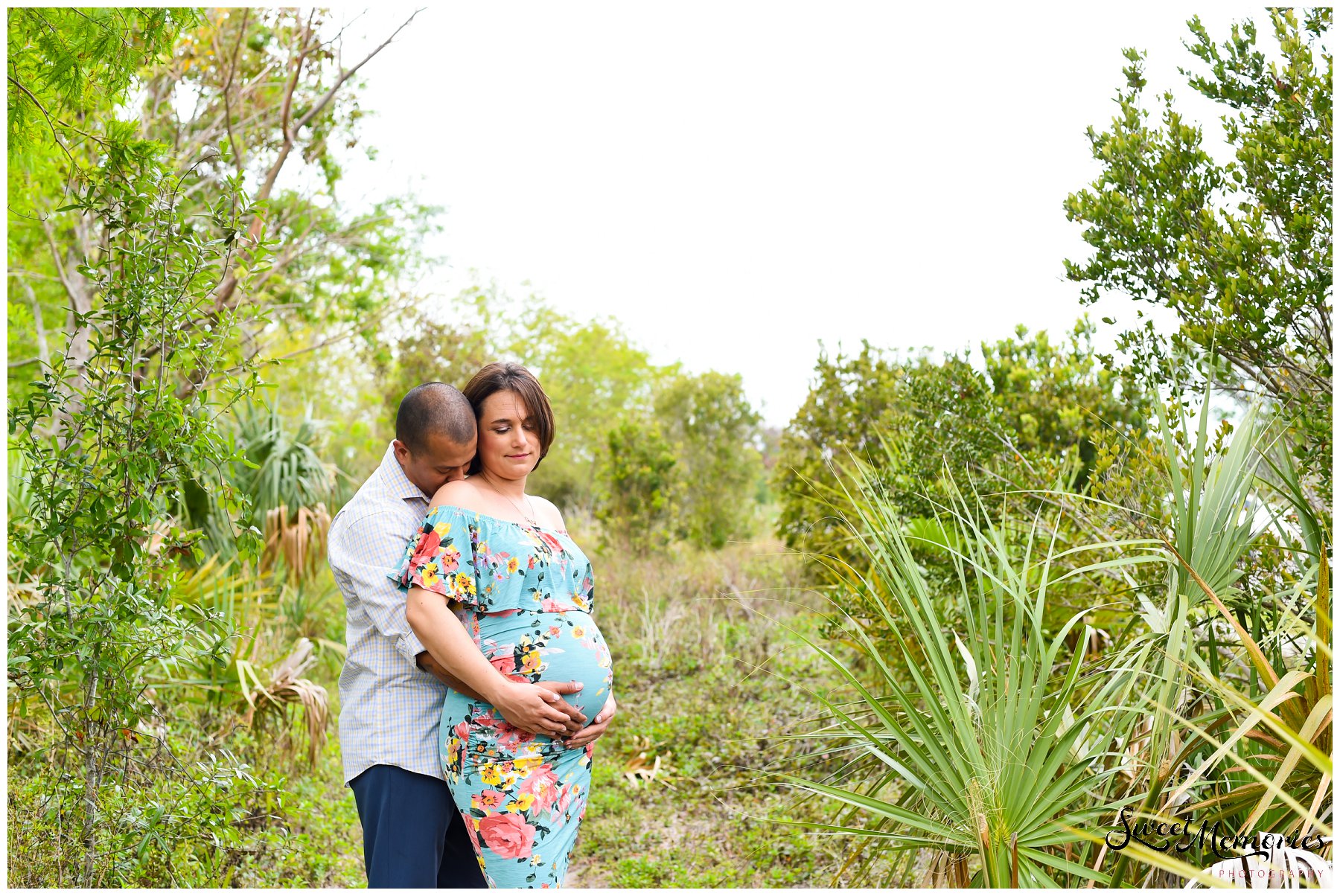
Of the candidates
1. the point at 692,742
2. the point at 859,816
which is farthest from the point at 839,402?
the point at 859,816

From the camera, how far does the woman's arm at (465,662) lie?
84.4 inches

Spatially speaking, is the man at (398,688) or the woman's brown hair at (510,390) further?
the woman's brown hair at (510,390)

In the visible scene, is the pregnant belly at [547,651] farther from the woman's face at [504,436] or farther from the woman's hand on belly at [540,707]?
the woman's face at [504,436]

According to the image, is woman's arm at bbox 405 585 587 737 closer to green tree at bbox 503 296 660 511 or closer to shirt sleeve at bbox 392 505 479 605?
Result: shirt sleeve at bbox 392 505 479 605

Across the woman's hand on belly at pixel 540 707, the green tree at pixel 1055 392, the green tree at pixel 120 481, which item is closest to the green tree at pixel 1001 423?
the green tree at pixel 1055 392

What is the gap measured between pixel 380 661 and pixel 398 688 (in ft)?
0.27

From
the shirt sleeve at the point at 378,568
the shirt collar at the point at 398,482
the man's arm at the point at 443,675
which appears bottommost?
the man's arm at the point at 443,675

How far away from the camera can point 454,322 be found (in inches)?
591

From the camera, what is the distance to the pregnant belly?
2.27 meters

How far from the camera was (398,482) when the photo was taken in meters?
2.44

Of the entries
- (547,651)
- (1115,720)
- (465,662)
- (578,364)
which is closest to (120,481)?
(465,662)

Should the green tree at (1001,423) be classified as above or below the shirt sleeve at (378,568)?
above

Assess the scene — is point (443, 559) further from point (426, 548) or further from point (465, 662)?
point (465, 662)

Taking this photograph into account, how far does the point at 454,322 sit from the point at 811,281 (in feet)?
20.0
